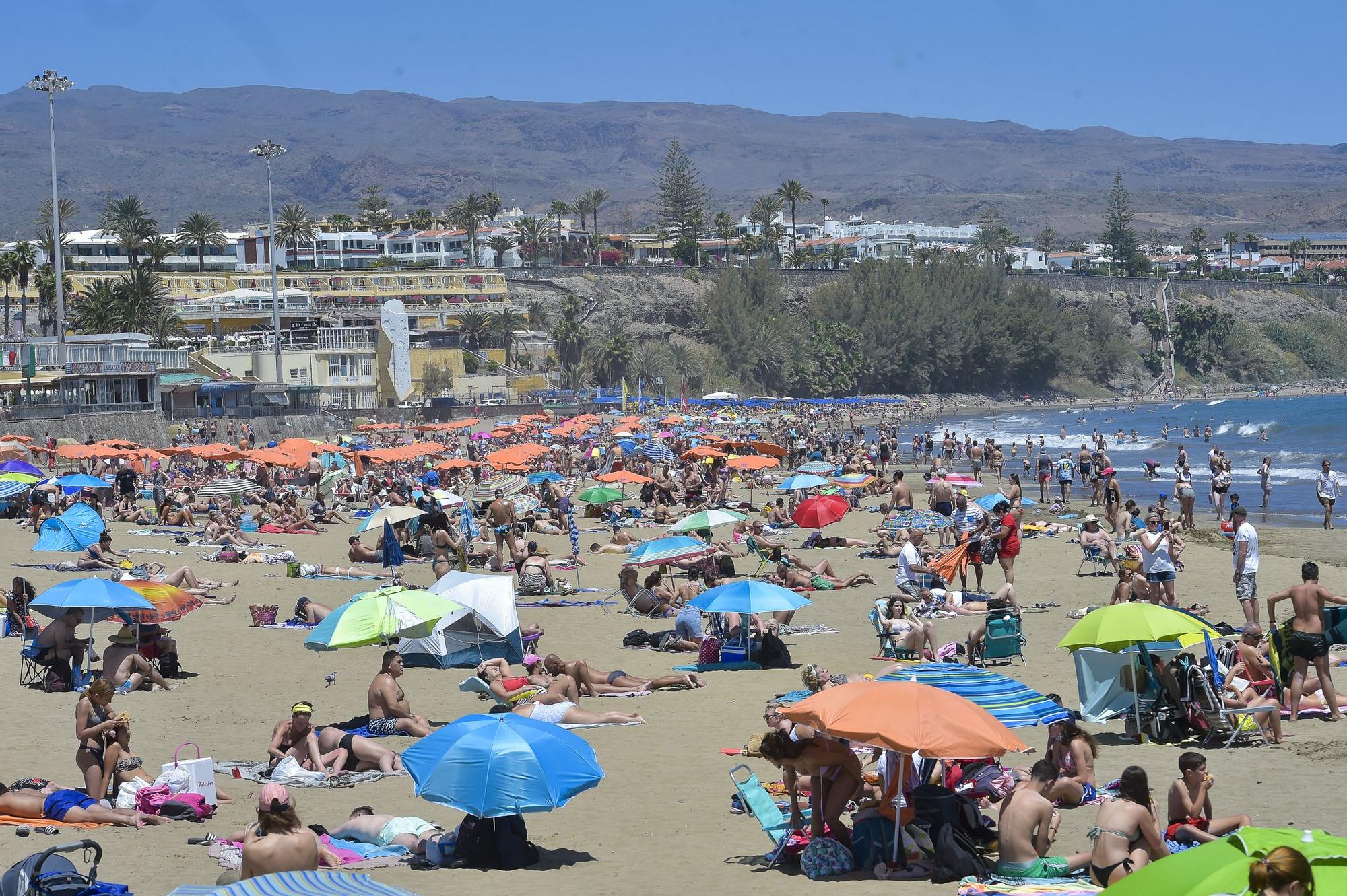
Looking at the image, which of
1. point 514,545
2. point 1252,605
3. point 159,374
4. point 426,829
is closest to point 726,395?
point 159,374

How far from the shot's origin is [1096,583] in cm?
1614

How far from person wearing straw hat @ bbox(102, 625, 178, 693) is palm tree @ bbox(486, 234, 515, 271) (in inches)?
3502

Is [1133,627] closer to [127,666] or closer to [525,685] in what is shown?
[525,685]

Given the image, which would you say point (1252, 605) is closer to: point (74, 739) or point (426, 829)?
point (426, 829)

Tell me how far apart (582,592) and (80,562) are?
5772 mm

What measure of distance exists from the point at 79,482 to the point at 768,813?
17.4 metres

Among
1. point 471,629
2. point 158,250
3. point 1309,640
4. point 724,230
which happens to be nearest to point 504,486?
point 471,629

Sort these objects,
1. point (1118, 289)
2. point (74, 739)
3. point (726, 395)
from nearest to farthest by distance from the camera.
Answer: point (74, 739)
point (726, 395)
point (1118, 289)

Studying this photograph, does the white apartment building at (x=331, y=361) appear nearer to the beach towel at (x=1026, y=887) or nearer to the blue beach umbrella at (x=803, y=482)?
the blue beach umbrella at (x=803, y=482)

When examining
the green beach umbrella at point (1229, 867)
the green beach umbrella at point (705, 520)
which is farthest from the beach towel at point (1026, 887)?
the green beach umbrella at point (705, 520)

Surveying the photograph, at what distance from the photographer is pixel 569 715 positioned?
981 cm

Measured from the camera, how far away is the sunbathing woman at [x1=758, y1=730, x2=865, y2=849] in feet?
22.7

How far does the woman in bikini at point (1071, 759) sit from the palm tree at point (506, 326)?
72352mm

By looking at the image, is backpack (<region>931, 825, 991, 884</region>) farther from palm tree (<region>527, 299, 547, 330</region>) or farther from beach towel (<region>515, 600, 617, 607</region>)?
palm tree (<region>527, 299, 547, 330</region>)
